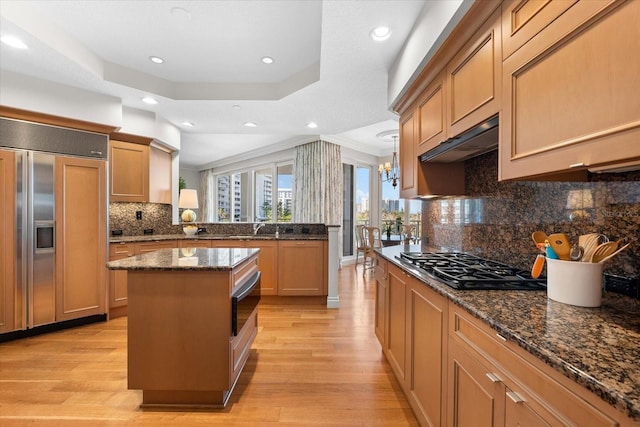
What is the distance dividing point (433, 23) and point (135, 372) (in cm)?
278

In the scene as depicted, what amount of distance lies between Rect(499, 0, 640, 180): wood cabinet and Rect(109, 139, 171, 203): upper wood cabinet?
408 cm

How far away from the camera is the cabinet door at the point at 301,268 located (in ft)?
12.7

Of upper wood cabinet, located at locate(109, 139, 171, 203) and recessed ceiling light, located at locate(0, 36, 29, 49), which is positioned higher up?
recessed ceiling light, located at locate(0, 36, 29, 49)

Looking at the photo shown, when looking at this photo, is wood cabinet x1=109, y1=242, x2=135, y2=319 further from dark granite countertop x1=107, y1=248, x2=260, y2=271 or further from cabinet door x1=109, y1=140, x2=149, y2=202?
dark granite countertop x1=107, y1=248, x2=260, y2=271

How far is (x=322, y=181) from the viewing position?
591 cm

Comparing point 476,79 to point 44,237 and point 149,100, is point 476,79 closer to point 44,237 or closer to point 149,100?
point 149,100

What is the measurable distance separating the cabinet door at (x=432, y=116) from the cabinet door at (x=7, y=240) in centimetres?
370

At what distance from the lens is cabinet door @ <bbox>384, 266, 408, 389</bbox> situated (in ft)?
6.06

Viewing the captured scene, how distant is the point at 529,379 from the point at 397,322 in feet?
4.02

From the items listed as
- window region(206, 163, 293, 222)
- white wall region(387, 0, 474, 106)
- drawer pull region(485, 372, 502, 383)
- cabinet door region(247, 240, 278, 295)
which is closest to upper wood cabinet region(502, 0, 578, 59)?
white wall region(387, 0, 474, 106)

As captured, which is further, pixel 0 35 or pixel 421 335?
pixel 0 35

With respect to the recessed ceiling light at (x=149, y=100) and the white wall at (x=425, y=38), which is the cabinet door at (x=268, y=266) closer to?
the recessed ceiling light at (x=149, y=100)

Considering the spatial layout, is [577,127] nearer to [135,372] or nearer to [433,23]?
[433,23]

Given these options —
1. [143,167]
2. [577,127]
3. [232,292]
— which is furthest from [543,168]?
[143,167]
